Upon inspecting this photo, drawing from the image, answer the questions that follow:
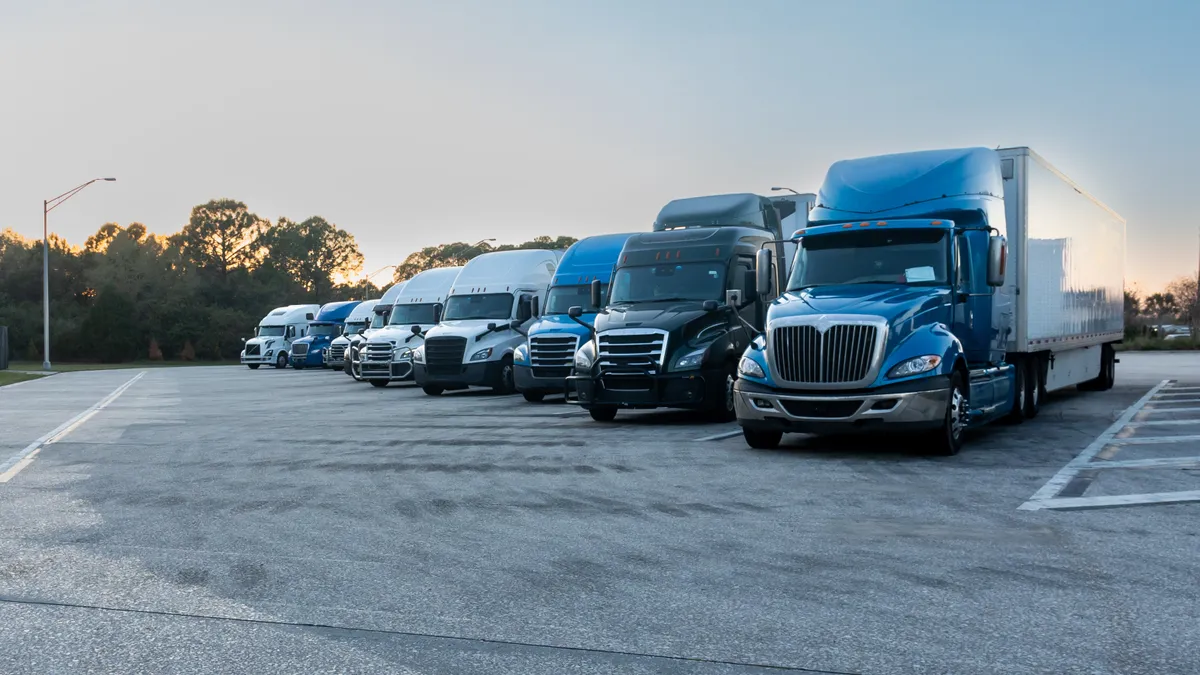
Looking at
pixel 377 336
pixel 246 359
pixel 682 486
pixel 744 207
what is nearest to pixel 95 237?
pixel 246 359

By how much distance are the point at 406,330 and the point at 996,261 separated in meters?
19.8

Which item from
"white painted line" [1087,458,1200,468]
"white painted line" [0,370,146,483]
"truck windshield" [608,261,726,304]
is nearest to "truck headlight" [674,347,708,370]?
"truck windshield" [608,261,726,304]

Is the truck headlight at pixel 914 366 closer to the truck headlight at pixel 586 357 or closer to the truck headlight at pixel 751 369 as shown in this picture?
the truck headlight at pixel 751 369

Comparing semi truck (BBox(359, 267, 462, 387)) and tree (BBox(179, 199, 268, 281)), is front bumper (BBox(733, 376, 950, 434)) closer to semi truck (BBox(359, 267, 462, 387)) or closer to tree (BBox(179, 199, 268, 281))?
semi truck (BBox(359, 267, 462, 387))

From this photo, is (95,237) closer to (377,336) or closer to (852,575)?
(377,336)

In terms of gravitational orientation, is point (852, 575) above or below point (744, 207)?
below

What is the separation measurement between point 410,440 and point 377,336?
16006mm

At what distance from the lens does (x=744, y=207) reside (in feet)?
66.7

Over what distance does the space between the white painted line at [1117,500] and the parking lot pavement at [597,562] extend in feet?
0.65

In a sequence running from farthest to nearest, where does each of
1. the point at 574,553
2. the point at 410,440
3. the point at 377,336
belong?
1. the point at 377,336
2. the point at 410,440
3. the point at 574,553

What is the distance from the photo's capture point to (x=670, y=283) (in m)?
18.1

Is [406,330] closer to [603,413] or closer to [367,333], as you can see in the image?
[367,333]

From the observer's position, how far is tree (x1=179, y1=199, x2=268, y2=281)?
114 meters

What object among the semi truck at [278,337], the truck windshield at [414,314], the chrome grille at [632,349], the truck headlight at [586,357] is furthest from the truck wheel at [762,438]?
the semi truck at [278,337]
